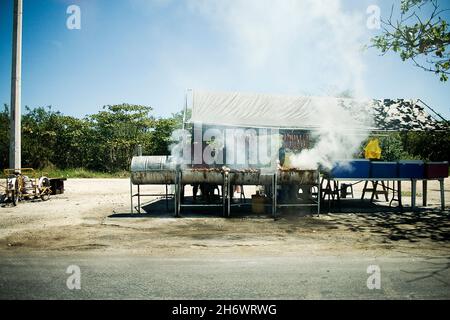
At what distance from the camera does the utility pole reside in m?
13.3

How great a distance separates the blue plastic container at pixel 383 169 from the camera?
1095cm

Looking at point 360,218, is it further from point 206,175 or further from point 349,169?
point 206,175

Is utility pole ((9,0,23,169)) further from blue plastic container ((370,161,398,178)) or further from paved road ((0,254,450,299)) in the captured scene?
blue plastic container ((370,161,398,178))

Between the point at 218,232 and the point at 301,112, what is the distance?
10.9 meters

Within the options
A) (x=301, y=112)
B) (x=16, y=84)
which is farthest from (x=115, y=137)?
(x=301, y=112)

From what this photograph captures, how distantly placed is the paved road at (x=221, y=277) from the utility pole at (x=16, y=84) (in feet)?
31.7

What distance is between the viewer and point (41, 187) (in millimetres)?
12750

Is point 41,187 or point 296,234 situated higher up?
point 41,187

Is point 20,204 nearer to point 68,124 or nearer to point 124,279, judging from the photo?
point 124,279

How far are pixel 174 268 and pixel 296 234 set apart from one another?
149 inches

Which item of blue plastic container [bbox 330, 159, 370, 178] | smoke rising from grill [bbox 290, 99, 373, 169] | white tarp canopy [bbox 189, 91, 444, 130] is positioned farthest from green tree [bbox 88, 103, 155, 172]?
blue plastic container [bbox 330, 159, 370, 178]

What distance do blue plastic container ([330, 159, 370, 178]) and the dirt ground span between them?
139cm
